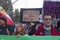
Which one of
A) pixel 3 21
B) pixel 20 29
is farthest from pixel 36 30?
pixel 3 21

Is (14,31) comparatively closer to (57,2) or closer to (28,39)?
(28,39)

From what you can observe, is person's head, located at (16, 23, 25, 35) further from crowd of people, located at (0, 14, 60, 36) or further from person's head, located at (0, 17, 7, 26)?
person's head, located at (0, 17, 7, 26)

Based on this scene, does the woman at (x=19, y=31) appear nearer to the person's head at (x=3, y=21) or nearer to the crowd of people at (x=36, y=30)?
the crowd of people at (x=36, y=30)

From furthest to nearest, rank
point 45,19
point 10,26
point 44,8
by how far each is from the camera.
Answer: point 44,8
point 10,26
point 45,19

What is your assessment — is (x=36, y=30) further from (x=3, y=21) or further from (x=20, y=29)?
(x=3, y=21)

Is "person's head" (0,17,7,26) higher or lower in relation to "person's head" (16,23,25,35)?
higher

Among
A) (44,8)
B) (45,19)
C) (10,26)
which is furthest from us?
(44,8)

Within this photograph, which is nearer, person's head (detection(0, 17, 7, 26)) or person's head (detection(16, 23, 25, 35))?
person's head (detection(16, 23, 25, 35))

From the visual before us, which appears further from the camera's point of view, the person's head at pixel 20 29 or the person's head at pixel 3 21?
the person's head at pixel 3 21

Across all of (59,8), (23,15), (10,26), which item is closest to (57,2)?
(59,8)

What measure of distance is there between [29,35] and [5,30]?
2.10 ft

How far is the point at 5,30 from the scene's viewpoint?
7492 millimetres

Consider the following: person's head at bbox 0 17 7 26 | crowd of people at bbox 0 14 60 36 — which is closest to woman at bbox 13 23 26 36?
crowd of people at bbox 0 14 60 36

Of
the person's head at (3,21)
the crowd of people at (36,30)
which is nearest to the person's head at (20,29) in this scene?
the crowd of people at (36,30)
